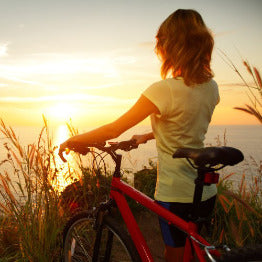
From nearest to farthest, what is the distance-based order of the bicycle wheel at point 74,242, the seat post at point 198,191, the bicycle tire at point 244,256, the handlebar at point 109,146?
the bicycle tire at point 244,256
the seat post at point 198,191
the handlebar at point 109,146
the bicycle wheel at point 74,242

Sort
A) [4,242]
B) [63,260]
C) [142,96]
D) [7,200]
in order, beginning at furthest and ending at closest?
[4,242]
[7,200]
[63,260]
[142,96]

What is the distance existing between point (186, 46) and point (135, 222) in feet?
4.07

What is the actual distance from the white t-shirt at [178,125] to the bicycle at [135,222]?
131mm

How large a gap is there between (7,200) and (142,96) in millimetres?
2028

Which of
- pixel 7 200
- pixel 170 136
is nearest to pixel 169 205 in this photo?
pixel 170 136

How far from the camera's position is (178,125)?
191 cm

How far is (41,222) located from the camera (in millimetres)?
3086

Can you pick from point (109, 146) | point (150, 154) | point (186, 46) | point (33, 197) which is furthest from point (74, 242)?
point (150, 154)

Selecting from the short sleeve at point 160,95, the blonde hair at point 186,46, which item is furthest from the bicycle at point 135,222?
the blonde hair at point 186,46

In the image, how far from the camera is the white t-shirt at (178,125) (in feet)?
6.04

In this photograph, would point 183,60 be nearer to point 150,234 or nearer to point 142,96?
point 142,96

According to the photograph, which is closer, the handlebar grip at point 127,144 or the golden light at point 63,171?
the handlebar grip at point 127,144

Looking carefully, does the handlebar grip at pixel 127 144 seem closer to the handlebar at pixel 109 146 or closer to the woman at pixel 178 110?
the handlebar at pixel 109 146

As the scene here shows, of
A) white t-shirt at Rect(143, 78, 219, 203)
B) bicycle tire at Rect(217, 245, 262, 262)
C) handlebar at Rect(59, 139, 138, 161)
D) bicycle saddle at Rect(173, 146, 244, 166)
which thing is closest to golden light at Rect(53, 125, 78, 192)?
handlebar at Rect(59, 139, 138, 161)
